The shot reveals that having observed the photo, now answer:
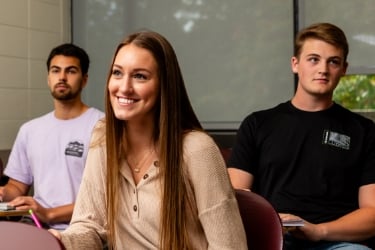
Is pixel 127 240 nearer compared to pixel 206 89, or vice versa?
pixel 127 240

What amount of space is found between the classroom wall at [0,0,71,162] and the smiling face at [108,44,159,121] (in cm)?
233

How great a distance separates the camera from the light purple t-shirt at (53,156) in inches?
118

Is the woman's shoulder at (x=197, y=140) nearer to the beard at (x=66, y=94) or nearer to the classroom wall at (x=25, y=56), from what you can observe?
the beard at (x=66, y=94)

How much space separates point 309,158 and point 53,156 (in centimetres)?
129

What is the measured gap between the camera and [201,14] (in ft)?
13.0

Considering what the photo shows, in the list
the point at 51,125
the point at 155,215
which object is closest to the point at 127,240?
the point at 155,215

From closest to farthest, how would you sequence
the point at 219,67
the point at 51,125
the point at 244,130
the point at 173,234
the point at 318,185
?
the point at 173,234 → the point at 318,185 → the point at 244,130 → the point at 51,125 → the point at 219,67

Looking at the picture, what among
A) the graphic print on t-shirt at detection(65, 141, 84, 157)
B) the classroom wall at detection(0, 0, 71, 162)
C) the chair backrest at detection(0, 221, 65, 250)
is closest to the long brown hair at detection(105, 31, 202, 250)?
the chair backrest at detection(0, 221, 65, 250)

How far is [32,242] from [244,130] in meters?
1.33

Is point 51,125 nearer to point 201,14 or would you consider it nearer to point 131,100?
point 201,14

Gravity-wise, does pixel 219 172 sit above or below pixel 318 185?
above

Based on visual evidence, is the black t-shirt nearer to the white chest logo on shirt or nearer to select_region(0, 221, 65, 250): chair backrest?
the white chest logo on shirt

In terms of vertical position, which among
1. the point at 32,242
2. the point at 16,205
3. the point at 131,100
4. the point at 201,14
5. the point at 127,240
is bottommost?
the point at 16,205

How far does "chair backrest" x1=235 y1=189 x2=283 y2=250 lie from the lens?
1.74 metres
